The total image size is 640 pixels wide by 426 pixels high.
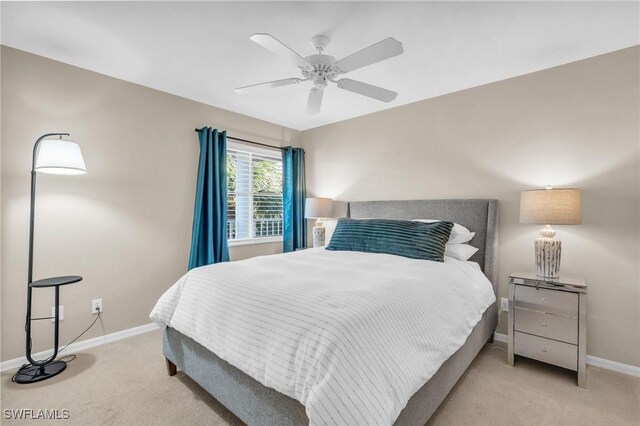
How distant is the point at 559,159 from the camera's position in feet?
8.27

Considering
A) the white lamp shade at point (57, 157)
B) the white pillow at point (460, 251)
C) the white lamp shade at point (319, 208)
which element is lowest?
the white pillow at point (460, 251)

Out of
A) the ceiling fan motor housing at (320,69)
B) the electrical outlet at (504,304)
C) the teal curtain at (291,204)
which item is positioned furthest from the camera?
the teal curtain at (291,204)

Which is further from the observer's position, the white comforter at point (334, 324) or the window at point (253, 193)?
the window at point (253, 193)

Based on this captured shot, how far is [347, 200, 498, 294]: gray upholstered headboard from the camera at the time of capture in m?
2.72

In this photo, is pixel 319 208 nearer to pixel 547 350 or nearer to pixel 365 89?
pixel 365 89

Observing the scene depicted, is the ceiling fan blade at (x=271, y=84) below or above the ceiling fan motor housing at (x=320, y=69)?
below

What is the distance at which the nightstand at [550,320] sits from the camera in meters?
2.04

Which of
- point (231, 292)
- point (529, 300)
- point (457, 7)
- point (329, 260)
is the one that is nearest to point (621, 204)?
point (529, 300)

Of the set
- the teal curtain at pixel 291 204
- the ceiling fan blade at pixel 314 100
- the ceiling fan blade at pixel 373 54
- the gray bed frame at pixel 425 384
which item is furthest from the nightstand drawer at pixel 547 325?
the teal curtain at pixel 291 204

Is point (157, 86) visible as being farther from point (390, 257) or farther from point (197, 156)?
point (390, 257)

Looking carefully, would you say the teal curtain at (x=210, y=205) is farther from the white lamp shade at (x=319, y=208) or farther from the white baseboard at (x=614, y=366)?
the white baseboard at (x=614, y=366)

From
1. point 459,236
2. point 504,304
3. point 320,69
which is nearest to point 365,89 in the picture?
point 320,69

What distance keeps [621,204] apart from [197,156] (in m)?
3.94

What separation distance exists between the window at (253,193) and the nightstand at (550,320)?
3017 millimetres
